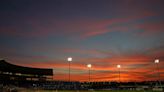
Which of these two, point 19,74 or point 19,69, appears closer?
point 19,69

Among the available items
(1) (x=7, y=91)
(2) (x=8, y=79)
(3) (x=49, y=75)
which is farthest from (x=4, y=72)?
(1) (x=7, y=91)

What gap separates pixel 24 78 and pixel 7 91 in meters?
84.6

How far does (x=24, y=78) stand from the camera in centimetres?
12925

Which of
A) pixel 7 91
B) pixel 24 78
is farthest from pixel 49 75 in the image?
pixel 7 91

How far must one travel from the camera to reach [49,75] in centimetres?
13612

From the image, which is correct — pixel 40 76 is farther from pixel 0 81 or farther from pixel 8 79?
pixel 0 81

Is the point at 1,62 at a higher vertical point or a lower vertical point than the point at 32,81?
higher

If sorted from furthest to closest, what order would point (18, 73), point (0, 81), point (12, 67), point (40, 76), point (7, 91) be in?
point (40, 76) → point (18, 73) → point (12, 67) → point (0, 81) → point (7, 91)

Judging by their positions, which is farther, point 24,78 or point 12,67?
point 24,78

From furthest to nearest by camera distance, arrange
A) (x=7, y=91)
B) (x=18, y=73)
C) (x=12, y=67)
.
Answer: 1. (x=18, y=73)
2. (x=12, y=67)
3. (x=7, y=91)

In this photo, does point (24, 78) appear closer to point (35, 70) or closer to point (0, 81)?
point (35, 70)

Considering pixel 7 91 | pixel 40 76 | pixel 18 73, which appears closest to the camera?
pixel 7 91

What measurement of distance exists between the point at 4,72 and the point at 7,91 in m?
76.6

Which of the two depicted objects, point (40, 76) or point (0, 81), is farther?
point (40, 76)
